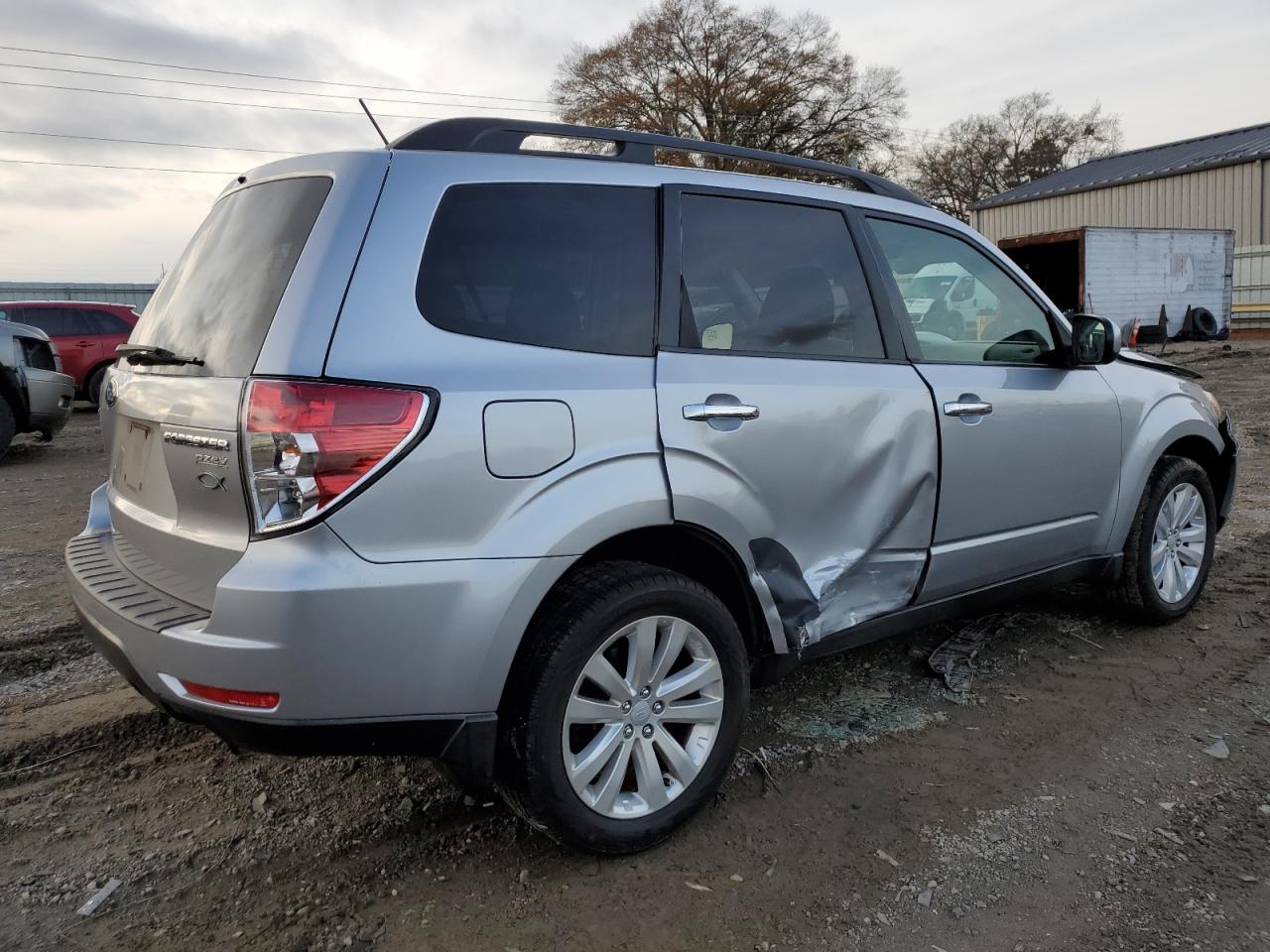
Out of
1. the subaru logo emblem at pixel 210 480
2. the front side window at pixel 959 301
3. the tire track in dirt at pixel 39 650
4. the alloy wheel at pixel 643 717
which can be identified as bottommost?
the tire track in dirt at pixel 39 650

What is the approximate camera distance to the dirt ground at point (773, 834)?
233cm

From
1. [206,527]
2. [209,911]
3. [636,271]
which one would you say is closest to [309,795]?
[209,911]

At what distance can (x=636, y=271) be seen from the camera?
2.70 metres

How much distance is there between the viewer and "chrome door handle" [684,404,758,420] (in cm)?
260

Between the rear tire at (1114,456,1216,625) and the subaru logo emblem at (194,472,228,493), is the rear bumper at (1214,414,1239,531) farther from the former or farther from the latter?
the subaru logo emblem at (194,472,228,493)

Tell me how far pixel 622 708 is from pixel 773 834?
2.07 ft

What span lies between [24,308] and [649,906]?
14.1m

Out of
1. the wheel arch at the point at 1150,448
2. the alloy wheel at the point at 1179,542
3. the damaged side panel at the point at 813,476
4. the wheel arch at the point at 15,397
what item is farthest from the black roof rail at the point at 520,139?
the wheel arch at the point at 15,397

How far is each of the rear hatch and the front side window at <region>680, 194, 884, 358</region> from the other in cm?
96

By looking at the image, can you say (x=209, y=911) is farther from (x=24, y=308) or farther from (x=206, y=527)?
(x=24, y=308)

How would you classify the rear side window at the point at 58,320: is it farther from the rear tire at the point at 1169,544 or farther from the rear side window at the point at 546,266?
the rear tire at the point at 1169,544

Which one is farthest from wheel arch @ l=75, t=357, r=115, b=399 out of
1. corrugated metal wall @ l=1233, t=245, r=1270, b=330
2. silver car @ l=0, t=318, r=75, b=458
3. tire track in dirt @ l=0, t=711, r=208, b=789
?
corrugated metal wall @ l=1233, t=245, r=1270, b=330

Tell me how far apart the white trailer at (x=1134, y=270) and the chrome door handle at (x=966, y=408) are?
15.8 metres

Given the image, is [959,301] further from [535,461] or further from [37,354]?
[37,354]
